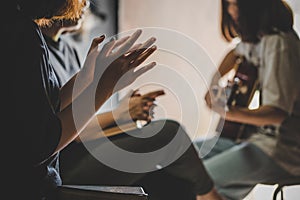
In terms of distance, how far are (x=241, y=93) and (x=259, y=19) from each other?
0.24m

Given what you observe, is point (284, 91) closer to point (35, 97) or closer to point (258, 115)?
point (258, 115)

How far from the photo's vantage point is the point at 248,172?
4.54ft

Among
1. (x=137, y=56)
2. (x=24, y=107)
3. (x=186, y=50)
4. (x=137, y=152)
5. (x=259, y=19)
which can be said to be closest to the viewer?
(x=24, y=107)

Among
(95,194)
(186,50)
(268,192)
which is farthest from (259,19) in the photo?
(95,194)

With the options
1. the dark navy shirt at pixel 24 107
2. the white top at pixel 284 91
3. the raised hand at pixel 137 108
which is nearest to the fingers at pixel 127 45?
the dark navy shirt at pixel 24 107

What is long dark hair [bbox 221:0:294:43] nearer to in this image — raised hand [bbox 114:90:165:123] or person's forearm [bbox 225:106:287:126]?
person's forearm [bbox 225:106:287:126]

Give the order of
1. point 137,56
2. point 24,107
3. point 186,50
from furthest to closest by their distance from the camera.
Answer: point 186,50
point 137,56
point 24,107

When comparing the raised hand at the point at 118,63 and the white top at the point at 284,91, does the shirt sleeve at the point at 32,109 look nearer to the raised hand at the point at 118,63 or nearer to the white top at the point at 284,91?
the raised hand at the point at 118,63

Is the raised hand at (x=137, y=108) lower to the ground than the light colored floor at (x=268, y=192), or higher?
higher

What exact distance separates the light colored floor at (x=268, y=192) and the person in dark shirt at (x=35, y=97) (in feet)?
2.31

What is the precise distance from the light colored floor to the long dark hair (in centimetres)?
45

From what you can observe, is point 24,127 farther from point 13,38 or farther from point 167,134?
point 167,134

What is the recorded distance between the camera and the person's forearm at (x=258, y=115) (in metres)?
1.35

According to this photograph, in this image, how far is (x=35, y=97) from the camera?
685mm
